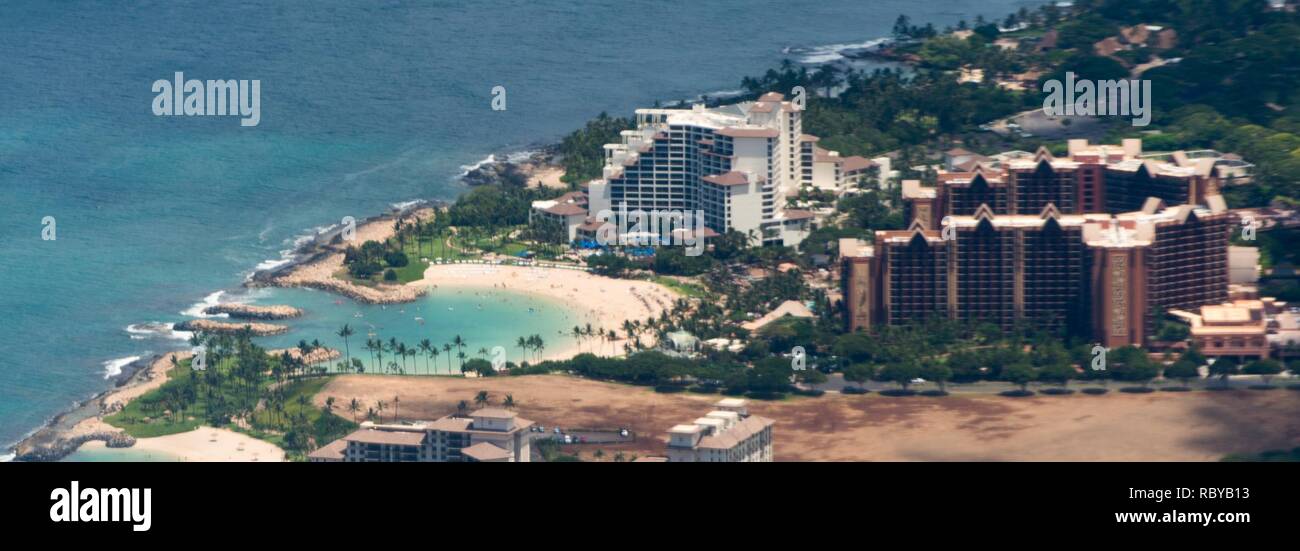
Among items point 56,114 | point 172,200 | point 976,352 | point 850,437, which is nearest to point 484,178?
point 172,200

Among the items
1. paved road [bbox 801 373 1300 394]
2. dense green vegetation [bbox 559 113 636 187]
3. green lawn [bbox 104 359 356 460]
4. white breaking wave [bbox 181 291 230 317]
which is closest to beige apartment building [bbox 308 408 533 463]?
green lawn [bbox 104 359 356 460]

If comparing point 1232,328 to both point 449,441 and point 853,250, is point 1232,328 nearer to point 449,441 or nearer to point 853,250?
point 853,250

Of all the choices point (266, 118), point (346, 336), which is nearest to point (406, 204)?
point (266, 118)

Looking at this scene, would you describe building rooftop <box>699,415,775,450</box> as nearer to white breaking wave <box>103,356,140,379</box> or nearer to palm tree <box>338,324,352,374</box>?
palm tree <box>338,324,352,374</box>

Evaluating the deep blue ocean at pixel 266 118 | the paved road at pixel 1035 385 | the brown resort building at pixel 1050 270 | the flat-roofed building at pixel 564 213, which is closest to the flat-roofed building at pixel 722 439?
the paved road at pixel 1035 385

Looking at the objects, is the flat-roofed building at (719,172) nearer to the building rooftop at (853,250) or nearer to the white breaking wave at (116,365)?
the building rooftop at (853,250)
